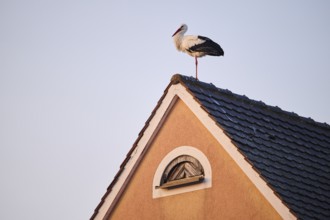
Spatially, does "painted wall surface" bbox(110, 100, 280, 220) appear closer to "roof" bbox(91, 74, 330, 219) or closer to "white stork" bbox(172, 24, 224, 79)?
"roof" bbox(91, 74, 330, 219)

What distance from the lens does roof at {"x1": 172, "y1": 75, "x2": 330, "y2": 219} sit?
10.9m

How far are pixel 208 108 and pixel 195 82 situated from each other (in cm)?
82

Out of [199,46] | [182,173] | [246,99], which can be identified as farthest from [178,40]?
[182,173]

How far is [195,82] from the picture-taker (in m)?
12.4

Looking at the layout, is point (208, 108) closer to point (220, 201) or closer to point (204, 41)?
point (220, 201)

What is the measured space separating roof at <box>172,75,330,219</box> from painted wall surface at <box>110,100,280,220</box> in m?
0.30

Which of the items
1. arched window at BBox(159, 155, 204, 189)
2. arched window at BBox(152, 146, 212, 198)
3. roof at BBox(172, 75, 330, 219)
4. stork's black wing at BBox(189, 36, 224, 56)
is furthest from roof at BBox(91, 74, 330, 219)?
stork's black wing at BBox(189, 36, 224, 56)

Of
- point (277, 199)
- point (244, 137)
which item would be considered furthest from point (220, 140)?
point (277, 199)

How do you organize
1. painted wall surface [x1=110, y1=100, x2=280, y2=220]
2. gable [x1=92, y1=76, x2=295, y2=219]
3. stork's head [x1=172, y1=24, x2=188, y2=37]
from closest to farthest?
painted wall surface [x1=110, y1=100, x2=280, y2=220] < gable [x1=92, y1=76, x2=295, y2=219] < stork's head [x1=172, y1=24, x2=188, y2=37]

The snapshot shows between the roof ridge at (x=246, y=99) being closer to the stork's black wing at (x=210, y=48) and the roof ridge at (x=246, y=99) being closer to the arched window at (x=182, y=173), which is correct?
the arched window at (x=182, y=173)

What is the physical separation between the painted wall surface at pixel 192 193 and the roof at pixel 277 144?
274 mm

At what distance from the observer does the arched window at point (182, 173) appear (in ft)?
37.8

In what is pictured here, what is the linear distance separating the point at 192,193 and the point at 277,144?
168 cm

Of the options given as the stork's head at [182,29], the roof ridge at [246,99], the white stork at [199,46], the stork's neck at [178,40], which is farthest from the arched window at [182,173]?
the stork's head at [182,29]
